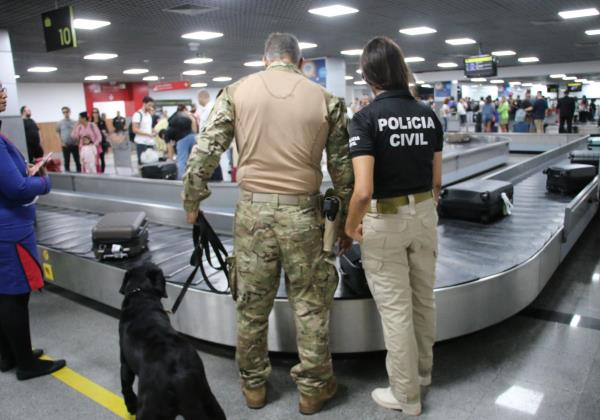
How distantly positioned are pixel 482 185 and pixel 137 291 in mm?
3658

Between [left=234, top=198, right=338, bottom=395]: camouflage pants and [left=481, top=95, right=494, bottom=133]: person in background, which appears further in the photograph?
[left=481, top=95, right=494, bottom=133]: person in background

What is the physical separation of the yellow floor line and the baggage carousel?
2.25ft

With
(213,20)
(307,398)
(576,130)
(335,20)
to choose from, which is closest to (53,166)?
(213,20)

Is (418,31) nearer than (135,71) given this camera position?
Yes

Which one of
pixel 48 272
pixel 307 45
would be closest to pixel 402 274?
pixel 48 272

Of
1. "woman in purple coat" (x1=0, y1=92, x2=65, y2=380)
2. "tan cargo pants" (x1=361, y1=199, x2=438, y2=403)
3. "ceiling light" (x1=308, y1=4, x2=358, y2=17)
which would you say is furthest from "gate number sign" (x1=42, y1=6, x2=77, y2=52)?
"tan cargo pants" (x1=361, y1=199, x2=438, y2=403)

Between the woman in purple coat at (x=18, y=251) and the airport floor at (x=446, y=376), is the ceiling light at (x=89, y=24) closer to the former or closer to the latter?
the airport floor at (x=446, y=376)

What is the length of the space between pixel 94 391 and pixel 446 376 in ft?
6.65

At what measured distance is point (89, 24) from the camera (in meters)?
8.70

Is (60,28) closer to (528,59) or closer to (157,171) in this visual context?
(157,171)

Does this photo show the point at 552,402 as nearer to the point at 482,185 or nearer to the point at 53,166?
the point at 482,185

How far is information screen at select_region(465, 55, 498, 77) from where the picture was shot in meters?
14.2

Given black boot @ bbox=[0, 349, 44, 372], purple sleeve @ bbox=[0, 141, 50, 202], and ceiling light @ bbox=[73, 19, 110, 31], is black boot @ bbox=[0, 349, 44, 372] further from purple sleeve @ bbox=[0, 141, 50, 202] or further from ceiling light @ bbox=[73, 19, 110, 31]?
ceiling light @ bbox=[73, 19, 110, 31]

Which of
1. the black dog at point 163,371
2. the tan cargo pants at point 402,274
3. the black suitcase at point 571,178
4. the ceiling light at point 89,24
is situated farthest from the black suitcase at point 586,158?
the ceiling light at point 89,24
